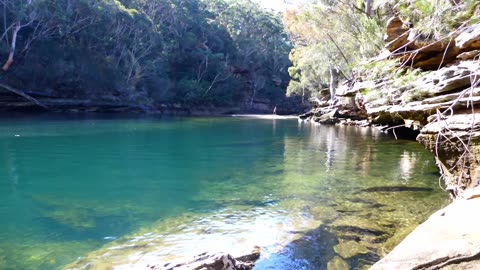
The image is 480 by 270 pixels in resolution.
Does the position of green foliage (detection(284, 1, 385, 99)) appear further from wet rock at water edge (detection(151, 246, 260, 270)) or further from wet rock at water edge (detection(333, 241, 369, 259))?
wet rock at water edge (detection(151, 246, 260, 270))

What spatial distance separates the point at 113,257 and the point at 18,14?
29.5m

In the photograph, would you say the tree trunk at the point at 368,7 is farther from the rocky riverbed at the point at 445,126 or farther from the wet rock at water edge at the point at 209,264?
the wet rock at water edge at the point at 209,264

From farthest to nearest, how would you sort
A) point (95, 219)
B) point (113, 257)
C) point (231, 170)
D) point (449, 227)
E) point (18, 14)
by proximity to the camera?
point (18, 14)
point (231, 170)
point (95, 219)
point (113, 257)
point (449, 227)

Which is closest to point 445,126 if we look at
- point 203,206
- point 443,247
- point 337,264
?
point 337,264

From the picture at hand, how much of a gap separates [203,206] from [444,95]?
5833 mm

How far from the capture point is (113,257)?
520cm

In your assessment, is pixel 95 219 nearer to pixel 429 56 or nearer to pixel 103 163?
pixel 103 163

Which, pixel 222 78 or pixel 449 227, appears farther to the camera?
pixel 222 78

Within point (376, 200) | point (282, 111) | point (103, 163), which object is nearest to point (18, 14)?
point (103, 163)

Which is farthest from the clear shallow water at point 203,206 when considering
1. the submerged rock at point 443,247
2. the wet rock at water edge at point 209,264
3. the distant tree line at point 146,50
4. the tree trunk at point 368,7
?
the distant tree line at point 146,50

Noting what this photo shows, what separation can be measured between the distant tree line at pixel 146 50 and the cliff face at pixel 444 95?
28.1 m

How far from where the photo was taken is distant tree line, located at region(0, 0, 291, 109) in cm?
3303

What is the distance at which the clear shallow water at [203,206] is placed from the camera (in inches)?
212

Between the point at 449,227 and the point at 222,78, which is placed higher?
the point at 222,78
